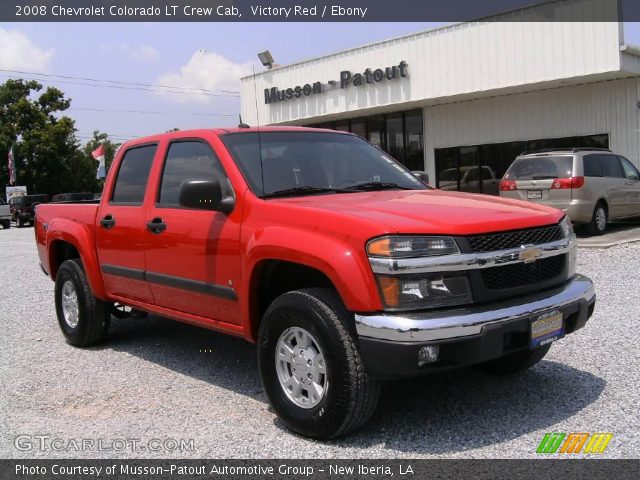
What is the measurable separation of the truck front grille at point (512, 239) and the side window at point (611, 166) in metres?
9.86

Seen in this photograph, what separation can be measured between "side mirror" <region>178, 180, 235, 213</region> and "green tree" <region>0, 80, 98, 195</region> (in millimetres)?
Result: 42024

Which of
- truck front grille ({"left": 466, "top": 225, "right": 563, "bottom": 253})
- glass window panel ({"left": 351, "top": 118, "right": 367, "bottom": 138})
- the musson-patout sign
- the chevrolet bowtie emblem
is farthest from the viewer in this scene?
glass window panel ({"left": 351, "top": 118, "right": 367, "bottom": 138})

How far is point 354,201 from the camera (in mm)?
4062

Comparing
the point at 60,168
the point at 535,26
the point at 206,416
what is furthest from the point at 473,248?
the point at 60,168

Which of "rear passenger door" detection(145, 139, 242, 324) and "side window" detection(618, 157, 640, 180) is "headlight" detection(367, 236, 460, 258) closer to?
"rear passenger door" detection(145, 139, 242, 324)

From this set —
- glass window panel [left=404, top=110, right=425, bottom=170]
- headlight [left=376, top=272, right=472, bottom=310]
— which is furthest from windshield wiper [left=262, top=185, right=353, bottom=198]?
glass window panel [left=404, top=110, right=425, bottom=170]

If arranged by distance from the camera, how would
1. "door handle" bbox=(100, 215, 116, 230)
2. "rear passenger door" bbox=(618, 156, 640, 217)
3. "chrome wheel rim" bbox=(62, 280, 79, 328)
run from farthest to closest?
"rear passenger door" bbox=(618, 156, 640, 217)
"chrome wheel rim" bbox=(62, 280, 79, 328)
"door handle" bbox=(100, 215, 116, 230)

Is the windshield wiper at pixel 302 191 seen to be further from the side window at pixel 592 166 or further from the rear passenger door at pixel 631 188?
the rear passenger door at pixel 631 188

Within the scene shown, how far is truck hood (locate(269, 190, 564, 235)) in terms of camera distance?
3465 mm

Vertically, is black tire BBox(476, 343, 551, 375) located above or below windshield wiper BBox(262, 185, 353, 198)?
below

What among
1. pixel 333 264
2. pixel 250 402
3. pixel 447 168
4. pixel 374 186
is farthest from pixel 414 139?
pixel 333 264

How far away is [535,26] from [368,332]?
15210 millimetres

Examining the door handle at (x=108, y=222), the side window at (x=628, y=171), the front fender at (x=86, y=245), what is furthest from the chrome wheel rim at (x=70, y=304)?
the side window at (x=628, y=171)

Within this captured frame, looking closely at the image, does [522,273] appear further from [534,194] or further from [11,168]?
[11,168]
